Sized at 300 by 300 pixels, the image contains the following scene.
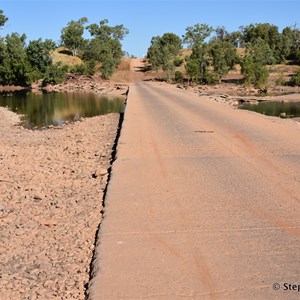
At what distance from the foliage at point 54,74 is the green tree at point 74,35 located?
18.3 metres

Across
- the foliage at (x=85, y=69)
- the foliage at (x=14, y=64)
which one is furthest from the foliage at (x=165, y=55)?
the foliage at (x=14, y=64)

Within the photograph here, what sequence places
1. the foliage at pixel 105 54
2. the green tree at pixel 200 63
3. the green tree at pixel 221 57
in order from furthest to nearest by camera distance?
the foliage at pixel 105 54 → the green tree at pixel 221 57 → the green tree at pixel 200 63

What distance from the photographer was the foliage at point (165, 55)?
3169 inches

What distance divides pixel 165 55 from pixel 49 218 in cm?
7889

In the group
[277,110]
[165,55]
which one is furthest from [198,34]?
[277,110]

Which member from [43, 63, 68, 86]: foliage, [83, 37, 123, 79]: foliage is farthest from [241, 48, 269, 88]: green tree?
[43, 63, 68, 86]: foliage

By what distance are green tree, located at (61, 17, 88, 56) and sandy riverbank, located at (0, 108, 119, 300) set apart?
82852 mm

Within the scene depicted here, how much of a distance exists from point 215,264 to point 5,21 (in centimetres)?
9918

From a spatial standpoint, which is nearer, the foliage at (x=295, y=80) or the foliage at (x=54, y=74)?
the foliage at (x=295, y=80)

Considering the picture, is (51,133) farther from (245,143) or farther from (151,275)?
(151,275)

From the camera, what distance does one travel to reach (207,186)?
28.3 ft

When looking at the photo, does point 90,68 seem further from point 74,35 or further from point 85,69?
point 74,35

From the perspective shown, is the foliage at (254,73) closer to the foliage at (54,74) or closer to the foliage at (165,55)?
the foliage at (165,55)

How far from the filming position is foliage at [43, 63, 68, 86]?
256 feet
